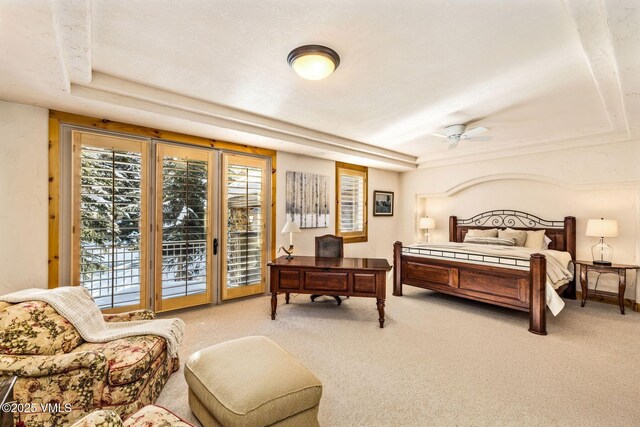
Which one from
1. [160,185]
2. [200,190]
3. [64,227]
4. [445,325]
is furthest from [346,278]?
[64,227]

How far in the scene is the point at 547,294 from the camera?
11.2ft

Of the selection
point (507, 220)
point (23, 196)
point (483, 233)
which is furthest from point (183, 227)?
point (507, 220)

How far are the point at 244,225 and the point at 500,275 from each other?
3679 mm

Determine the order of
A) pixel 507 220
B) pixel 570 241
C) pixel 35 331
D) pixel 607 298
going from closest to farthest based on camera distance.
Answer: pixel 35 331 → pixel 607 298 → pixel 570 241 → pixel 507 220

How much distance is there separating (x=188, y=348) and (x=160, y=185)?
204 cm

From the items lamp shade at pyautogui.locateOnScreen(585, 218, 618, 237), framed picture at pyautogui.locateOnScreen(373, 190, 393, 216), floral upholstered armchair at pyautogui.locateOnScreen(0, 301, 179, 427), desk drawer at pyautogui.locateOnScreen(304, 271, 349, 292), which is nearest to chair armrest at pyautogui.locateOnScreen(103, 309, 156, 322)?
floral upholstered armchair at pyautogui.locateOnScreen(0, 301, 179, 427)

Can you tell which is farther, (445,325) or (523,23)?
(445,325)

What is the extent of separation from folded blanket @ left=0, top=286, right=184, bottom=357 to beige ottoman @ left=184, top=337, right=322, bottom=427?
495 mm

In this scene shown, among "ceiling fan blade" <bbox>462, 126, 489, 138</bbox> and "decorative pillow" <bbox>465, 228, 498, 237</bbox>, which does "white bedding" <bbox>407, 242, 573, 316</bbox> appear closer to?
"decorative pillow" <bbox>465, 228, 498, 237</bbox>

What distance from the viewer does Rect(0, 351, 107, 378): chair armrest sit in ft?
5.11

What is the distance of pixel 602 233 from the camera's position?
4117 mm

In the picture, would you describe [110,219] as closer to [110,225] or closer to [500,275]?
[110,225]

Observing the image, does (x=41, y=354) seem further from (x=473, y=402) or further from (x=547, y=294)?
(x=547, y=294)

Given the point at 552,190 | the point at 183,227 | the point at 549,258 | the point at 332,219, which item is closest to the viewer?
the point at 549,258
